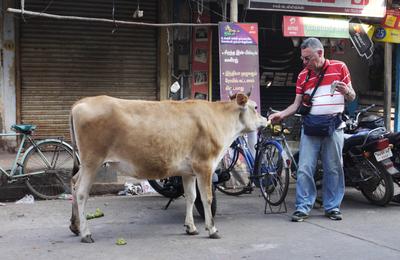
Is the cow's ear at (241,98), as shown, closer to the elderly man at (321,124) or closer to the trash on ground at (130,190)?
the elderly man at (321,124)

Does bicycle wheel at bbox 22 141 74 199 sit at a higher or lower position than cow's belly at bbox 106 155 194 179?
lower

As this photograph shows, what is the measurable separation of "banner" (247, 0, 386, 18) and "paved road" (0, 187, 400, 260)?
3656 millimetres

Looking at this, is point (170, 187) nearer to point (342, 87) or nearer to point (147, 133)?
point (147, 133)

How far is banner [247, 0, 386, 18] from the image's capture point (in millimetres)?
9055

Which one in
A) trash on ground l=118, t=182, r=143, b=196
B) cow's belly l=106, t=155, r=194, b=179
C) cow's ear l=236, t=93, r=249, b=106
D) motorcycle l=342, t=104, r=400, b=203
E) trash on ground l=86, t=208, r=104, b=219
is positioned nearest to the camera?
cow's belly l=106, t=155, r=194, b=179

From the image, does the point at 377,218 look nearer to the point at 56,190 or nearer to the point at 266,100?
the point at 56,190

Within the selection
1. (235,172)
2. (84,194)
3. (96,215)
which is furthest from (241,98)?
(96,215)

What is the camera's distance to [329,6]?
9.52 metres

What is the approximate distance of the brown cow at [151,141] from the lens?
5141mm

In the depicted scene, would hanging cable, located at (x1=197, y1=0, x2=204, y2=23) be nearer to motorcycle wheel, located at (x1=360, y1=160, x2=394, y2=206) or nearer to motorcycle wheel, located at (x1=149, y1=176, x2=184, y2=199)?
motorcycle wheel, located at (x1=149, y1=176, x2=184, y2=199)

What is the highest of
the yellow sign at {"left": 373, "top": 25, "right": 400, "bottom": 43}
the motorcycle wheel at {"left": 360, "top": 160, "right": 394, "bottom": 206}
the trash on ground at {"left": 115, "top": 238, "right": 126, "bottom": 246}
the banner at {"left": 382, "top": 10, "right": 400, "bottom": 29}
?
the banner at {"left": 382, "top": 10, "right": 400, "bottom": 29}

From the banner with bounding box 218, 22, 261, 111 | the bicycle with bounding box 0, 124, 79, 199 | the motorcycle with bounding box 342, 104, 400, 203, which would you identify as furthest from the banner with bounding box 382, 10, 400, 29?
the bicycle with bounding box 0, 124, 79, 199

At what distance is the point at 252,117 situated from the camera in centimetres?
595

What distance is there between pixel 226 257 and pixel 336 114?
242 centimetres
